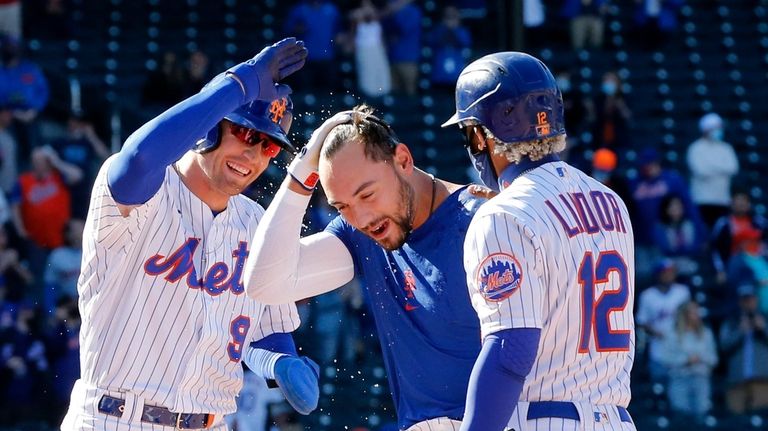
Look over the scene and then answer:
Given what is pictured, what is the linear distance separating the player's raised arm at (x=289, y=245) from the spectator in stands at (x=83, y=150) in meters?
6.89

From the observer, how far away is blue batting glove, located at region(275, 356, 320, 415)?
4289 mm

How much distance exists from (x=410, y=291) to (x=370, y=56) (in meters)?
9.69

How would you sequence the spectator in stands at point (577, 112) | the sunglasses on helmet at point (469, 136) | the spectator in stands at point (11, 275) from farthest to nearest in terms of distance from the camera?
the spectator in stands at point (577, 112)
the spectator in stands at point (11, 275)
the sunglasses on helmet at point (469, 136)

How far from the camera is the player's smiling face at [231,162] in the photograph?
4.48 meters

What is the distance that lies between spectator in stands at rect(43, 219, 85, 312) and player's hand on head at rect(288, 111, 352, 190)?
6174mm

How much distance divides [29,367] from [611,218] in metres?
6.75

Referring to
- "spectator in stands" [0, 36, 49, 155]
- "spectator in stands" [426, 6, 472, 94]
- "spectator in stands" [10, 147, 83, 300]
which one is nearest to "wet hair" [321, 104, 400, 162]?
"spectator in stands" [10, 147, 83, 300]

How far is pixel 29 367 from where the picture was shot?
31.0 feet

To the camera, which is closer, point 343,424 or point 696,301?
point 343,424

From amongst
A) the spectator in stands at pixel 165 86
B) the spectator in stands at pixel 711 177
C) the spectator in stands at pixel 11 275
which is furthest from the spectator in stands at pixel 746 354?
the spectator in stands at pixel 11 275

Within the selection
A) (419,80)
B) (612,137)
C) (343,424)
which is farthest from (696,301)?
(419,80)

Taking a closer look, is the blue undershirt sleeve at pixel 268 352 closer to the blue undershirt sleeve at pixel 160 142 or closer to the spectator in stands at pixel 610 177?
the blue undershirt sleeve at pixel 160 142

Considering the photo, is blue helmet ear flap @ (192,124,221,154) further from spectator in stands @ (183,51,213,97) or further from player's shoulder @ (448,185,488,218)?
spectator in stands @ (183,51,213,97)

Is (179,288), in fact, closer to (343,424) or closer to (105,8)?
(343,424)
